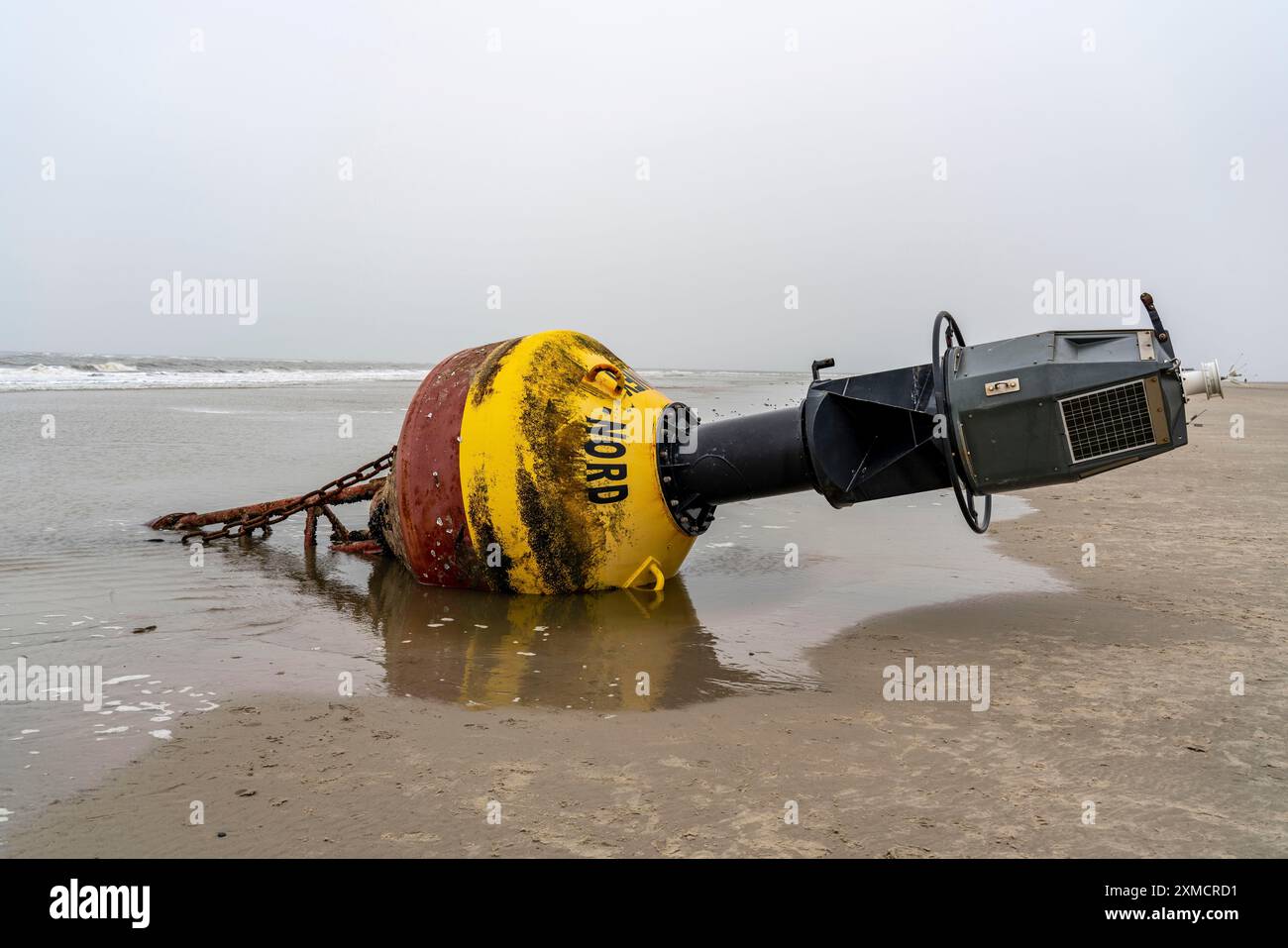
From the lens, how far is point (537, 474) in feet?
17.6

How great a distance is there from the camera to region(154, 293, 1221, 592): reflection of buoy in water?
4598mm

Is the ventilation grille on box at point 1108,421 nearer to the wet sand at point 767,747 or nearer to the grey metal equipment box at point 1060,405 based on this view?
the grey metal equipment box at point 1060,405

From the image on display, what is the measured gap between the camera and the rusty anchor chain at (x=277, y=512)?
7352 millimetres

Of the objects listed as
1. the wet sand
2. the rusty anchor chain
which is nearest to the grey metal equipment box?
the wet sand

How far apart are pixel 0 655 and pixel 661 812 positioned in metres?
3.56

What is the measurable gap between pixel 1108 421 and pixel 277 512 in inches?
236

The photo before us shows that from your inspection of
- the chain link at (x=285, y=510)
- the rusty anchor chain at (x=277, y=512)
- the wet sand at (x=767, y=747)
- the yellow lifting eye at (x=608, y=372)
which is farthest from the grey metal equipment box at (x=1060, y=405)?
Answer: the chain link at (x=285, y=510)

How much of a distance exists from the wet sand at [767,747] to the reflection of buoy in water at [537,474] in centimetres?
35

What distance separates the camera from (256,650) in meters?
4.73

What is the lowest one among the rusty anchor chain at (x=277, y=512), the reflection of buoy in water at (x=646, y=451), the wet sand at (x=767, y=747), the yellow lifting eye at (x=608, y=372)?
the wet sand at (x=767, y=747)

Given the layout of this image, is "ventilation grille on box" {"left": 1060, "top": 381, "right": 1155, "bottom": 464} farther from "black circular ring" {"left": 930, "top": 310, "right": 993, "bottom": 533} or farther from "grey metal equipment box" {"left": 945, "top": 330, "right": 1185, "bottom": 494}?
"black circular ring" {"left": 930, "top": 310, "right": 993, "bottom": 533}

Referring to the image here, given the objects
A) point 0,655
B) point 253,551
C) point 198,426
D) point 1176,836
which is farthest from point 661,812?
point 198,426

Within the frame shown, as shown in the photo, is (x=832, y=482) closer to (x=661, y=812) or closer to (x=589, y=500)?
(x=589, y=500)

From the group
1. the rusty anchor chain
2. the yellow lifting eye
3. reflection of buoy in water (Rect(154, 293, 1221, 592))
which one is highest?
the yellow lifting eye
